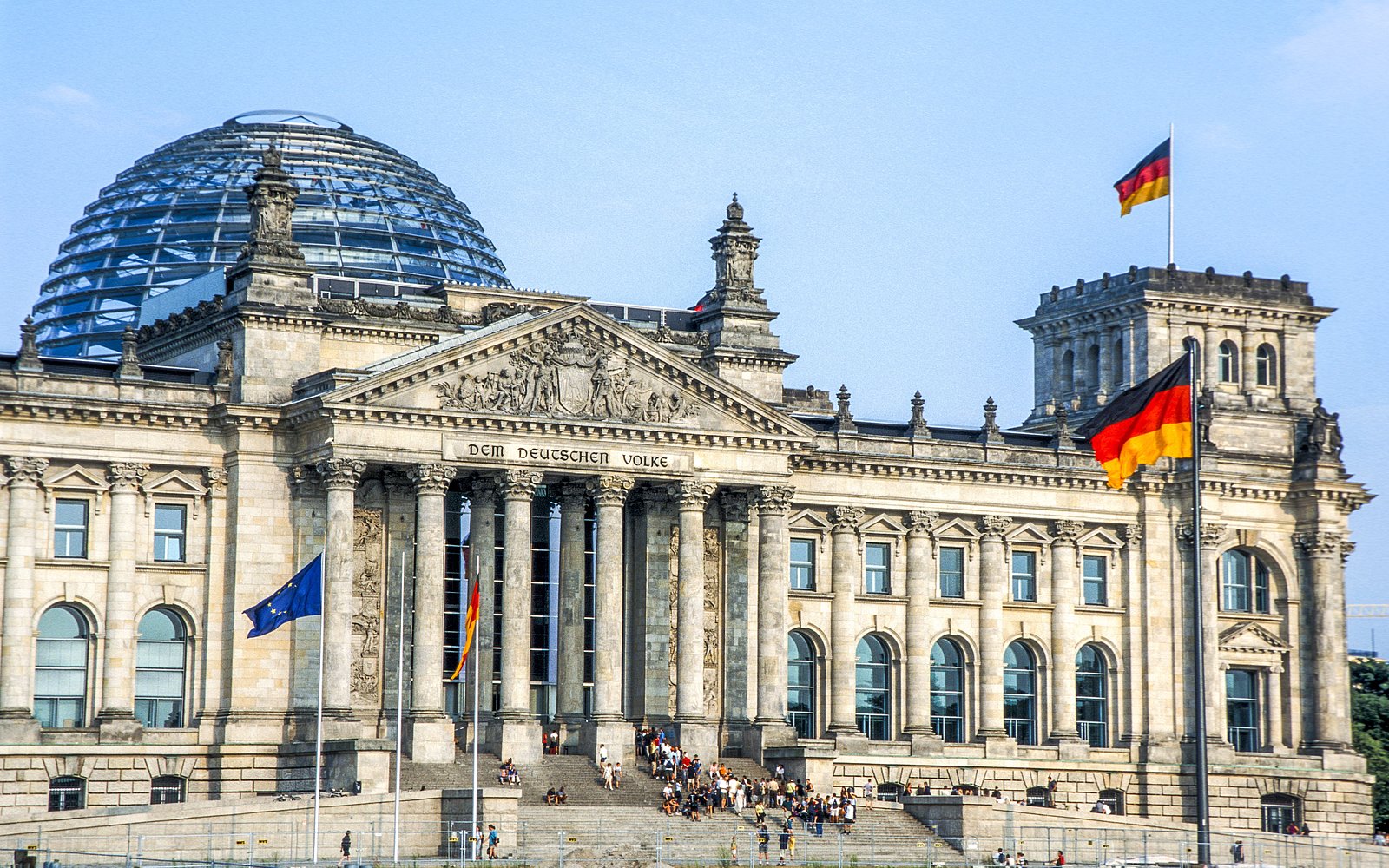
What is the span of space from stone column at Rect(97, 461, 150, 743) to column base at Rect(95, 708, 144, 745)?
1.2 inches

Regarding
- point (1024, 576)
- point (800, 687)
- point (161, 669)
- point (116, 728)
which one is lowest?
point (116, 728)

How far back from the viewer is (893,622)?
99.7m

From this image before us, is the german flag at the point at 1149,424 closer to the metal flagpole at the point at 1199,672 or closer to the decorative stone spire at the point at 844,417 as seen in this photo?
the metal flagpole at the point at 1199,672

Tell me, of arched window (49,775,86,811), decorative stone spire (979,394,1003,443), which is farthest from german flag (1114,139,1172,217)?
arched window (49,775,86,811)

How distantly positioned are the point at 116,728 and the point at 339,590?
28.9ft

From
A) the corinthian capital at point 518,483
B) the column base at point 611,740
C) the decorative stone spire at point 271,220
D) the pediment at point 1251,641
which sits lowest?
the column base at point 611,740

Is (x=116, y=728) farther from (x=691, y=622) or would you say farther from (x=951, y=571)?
(x=951, y=571)

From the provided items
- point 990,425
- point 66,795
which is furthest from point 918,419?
point 66,795

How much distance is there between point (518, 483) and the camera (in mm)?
87062

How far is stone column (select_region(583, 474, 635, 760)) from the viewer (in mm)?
87438

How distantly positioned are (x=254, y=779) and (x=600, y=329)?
2012cm

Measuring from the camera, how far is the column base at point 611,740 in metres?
87.0

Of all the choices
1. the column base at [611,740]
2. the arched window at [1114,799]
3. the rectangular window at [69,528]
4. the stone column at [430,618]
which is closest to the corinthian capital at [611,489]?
the stone column at [430,618]

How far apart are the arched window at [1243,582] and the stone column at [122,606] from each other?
47.4m
